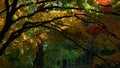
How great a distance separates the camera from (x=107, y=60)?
25.1 meters

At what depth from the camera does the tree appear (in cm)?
1802

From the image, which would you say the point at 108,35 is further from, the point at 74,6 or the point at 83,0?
the point at 83,0

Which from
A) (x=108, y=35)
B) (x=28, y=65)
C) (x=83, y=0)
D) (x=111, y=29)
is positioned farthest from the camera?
(x=28, y=65)

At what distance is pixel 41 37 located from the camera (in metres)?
25.9

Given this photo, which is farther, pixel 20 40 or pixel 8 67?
pixel 8 67

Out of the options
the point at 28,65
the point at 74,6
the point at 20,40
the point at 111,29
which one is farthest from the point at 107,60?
the point at 28,65

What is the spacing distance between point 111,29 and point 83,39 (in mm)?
4203

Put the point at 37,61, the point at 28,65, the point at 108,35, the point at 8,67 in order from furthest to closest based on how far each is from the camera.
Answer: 1. the point at 28,65
2. the point at 37,61
3. the point at 8,67
4. the point at 108,35

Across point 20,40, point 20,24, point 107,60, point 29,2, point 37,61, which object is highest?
point 29,2

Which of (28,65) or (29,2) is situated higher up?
(29,2)

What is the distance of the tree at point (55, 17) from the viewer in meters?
18.0

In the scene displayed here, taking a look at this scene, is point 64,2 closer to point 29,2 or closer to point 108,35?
point 29,2

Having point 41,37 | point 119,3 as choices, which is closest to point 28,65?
point 41,37

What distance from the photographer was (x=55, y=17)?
2250 cm
